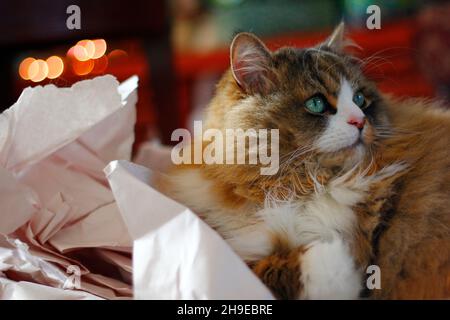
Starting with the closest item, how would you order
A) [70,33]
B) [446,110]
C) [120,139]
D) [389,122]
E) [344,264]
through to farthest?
[344,264]
[389,122]
[446,110]
[120,139]
[70,33]

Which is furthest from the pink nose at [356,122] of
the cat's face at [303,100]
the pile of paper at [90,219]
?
the pile of paper at [90,219]

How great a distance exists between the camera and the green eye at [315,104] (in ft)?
2.38

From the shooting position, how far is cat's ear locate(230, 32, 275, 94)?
2.42 ft

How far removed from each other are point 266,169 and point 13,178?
397 millimetres

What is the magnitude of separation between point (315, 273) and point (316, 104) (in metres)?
0.22

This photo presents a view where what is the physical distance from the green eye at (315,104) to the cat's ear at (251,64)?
0.19 ft

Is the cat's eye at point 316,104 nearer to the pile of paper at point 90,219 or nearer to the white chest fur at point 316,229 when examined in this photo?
the white chest fur at point 316,229

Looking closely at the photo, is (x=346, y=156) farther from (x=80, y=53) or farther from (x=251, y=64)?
(x=80, y=53)

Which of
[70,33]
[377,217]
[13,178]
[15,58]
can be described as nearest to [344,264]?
[377,217]

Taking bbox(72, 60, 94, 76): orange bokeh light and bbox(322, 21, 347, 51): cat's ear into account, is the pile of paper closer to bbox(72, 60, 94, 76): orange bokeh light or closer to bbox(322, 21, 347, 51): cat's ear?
bbox(322, 21, 347, 51): cat's ear

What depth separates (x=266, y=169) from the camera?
728mm

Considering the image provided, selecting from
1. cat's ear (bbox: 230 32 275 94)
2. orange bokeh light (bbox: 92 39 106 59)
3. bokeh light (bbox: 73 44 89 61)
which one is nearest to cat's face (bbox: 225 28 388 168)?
cat's ear (bbox: 230 32 275 94)
